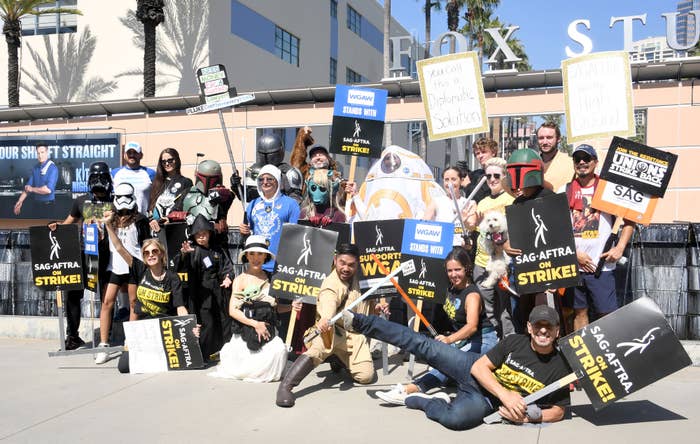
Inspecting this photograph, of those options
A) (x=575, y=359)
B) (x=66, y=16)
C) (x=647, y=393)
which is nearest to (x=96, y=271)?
(x=575, y=359)

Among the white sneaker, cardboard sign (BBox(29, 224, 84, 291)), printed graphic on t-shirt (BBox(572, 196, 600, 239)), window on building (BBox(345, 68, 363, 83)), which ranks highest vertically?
window on building (BBox(345, 68, 363, 83))

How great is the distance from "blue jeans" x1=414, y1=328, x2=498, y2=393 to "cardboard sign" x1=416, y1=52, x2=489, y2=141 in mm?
2120

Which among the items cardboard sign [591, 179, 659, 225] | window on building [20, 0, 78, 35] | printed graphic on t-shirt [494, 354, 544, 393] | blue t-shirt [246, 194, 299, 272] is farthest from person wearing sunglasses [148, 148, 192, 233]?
window on building [20, 0, 78, 35]

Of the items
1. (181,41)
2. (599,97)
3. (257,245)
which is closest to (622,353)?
(599,97)

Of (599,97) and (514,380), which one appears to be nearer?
(514,380)

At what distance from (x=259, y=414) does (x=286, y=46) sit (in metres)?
26.6

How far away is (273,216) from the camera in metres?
6.62

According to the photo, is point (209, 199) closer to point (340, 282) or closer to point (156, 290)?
point (156, 290)

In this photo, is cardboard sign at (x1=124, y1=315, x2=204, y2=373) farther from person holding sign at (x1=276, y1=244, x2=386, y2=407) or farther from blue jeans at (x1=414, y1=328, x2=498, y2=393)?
blue jeans at (x1=414, y1=328, x2=498, y2=393)

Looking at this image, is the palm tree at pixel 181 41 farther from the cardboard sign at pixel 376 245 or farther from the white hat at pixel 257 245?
the cardboard sign at pixel 376 245

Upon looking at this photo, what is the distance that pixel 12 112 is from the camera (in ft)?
56.1

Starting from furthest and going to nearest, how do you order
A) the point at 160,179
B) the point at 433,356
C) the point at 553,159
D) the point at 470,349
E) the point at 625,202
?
1. the point at 160,179
2. the point at 553,159
3. the point at 470,349
4. the point at 625,202
5. the point at 433,356

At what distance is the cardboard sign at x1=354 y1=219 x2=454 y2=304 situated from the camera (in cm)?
593

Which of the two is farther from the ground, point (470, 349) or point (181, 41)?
point (181, 41)
